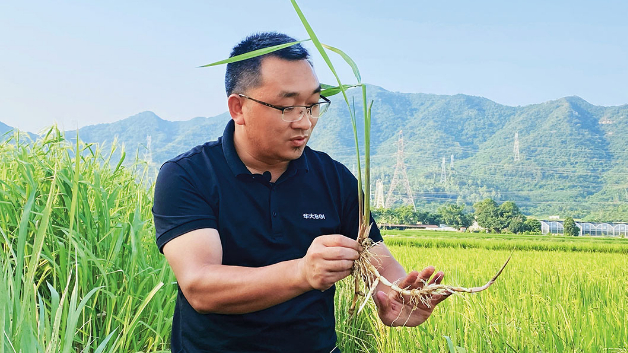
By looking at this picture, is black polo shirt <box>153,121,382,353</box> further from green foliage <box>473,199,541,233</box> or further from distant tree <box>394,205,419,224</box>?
green foliage <box>473,199,541,233</box>

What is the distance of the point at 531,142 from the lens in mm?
155000

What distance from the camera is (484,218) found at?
165 feet

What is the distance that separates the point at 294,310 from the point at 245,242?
0.29 metres

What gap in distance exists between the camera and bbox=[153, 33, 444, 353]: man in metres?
1.63

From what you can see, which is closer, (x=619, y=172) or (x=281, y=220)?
(x=281, y=220)

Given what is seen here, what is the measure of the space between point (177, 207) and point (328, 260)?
659 millimetres

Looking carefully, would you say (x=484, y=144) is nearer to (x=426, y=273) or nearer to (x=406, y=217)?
(x=406, y=217)

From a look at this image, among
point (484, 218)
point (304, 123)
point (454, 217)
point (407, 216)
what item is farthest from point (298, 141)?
point (454, 217)

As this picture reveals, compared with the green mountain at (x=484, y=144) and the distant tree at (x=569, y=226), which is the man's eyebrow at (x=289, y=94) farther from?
the green mountain at (x=484, y=144)

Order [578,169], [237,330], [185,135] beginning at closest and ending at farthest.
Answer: [237,330], [578,169], [185,135]

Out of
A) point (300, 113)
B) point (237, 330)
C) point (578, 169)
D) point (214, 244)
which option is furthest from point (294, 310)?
point (578, 169)

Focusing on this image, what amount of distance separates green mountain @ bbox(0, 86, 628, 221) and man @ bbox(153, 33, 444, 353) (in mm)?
115072

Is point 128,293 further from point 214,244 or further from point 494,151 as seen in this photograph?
point 494,151

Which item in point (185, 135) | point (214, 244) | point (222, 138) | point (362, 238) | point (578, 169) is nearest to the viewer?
point (362, 238)
